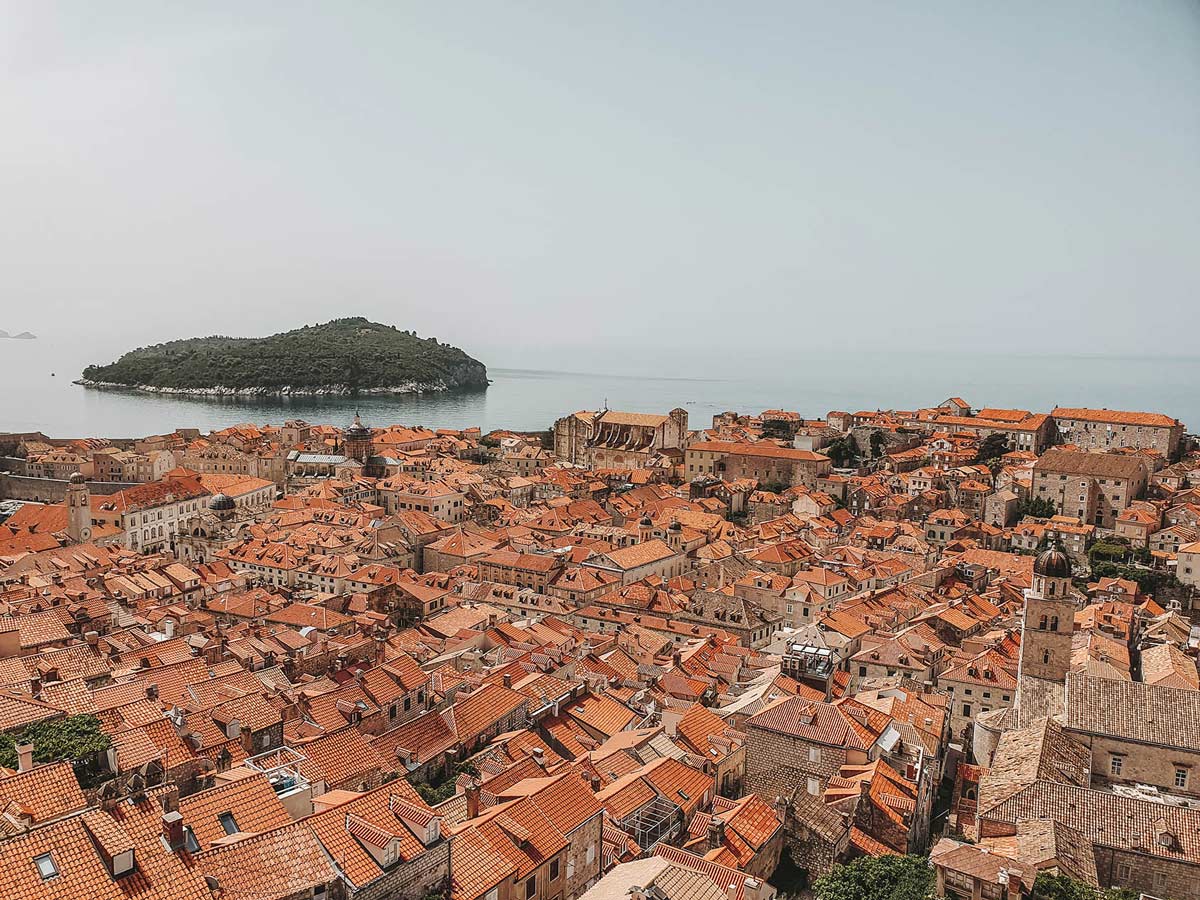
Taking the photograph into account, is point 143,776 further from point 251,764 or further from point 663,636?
point 663,636

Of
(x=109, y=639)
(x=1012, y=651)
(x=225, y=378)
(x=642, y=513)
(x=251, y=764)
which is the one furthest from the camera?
(x=225, y=378)

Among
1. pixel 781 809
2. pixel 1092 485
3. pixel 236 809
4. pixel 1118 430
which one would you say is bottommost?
pixel 781 809

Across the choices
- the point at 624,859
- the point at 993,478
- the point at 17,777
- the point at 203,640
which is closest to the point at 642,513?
the point at 993,478

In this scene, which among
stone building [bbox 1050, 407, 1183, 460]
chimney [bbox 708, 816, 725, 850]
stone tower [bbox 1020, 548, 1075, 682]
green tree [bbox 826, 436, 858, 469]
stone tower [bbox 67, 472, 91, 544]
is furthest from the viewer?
green tree [bbox 826, 436, 858, 469]

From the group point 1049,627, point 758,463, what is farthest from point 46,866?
point 758,463

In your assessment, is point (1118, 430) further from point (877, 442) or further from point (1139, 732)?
point (1139, 732)

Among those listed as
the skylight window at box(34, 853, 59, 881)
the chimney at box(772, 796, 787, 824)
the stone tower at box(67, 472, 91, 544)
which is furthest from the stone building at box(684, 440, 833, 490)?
the skylight window at box(34, 853, 59, 881)

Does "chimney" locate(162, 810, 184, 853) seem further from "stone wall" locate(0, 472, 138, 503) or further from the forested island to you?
the forested island

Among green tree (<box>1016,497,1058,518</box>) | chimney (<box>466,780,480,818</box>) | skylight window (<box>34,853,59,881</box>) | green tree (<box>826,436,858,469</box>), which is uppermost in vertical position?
skylight window (<box>34,853,59,881</box>)
